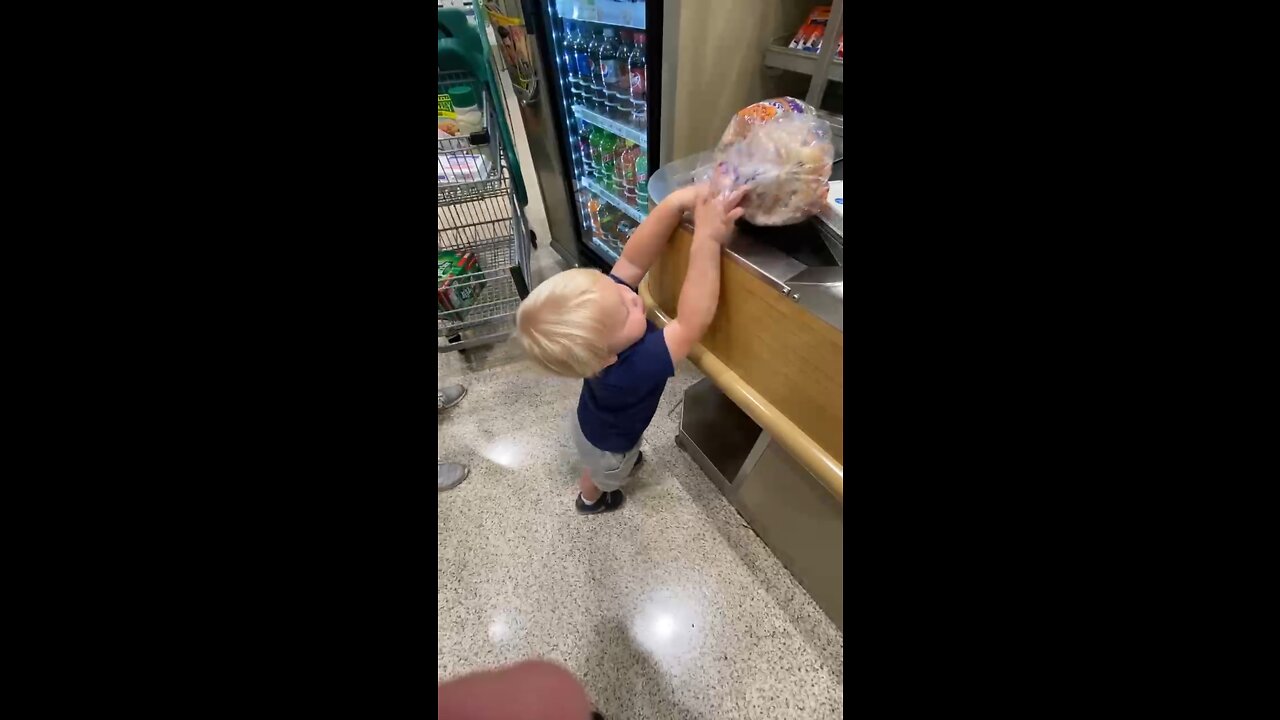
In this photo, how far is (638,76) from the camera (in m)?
1.55

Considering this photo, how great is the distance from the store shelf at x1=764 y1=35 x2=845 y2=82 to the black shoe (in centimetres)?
110

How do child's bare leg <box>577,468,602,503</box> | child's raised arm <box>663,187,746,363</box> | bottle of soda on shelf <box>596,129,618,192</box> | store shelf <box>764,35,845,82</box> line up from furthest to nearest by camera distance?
bottle of soda on shelf <box>596,129,618,192</box> → child's bare leg <box>577,468,602,503</box> → store shelf <box>764,35,845,82</box> → child's raised arm <box>663,187,746,363</box>

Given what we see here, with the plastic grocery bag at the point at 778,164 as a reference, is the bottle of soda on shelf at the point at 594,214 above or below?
below

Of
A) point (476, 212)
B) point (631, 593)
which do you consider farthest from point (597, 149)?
point (631, 593)

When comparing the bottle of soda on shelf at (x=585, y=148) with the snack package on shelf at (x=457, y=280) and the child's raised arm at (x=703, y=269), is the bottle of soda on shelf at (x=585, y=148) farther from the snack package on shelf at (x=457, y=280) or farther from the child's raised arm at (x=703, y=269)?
the child's raised arm at (x=703, y=269)

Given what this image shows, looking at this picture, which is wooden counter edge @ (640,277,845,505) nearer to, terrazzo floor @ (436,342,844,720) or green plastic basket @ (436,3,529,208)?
terrazzo floor @ (436,342,844,720)

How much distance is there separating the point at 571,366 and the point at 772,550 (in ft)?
2.37

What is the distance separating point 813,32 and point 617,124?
0.68 m

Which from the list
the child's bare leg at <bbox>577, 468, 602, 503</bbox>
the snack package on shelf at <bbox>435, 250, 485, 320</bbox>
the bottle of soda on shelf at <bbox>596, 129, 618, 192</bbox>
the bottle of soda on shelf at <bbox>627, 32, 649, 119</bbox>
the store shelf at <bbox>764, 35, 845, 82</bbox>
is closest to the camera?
the store shelf at <bbox>764, 35, 845, 82</bbox>

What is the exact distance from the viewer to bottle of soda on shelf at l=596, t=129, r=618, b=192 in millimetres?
1874

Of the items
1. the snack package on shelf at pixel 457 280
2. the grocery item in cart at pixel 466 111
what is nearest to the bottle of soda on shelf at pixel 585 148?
the grocery item in cart at pixel 466 111

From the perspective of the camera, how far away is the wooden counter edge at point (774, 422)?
2.62 feet

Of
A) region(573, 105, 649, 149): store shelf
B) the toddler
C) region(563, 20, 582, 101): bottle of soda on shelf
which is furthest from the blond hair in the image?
region(563, 20, 582, 101): bottle of soda on shelf

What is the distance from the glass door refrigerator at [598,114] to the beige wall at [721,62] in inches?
3.0
